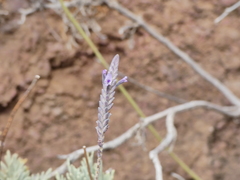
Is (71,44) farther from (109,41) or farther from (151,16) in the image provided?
(151,16)

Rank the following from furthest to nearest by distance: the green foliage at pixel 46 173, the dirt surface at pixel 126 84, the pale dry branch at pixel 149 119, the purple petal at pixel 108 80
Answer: the dirt surface at pixel 126 84 < the pale dry branch at pixel 149 119 < the green foliage at pixel 46 173 < the purple petal at pixel 108 80

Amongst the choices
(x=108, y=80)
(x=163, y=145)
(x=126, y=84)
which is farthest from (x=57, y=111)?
(x=108, y=80)

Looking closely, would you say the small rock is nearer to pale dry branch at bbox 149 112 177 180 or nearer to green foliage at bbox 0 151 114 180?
pale dry branch at bbox 149 112 177 180

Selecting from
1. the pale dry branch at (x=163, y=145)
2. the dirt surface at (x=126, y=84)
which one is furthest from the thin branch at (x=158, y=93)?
the pale dry branch at (x=163, y=145)

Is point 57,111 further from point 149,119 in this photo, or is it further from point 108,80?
point 108,80

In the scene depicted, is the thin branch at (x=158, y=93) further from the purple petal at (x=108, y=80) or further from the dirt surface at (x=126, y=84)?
the purple petal at (x=108, y=80)

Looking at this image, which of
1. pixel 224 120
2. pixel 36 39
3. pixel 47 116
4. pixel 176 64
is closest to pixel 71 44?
pixel 36 39
